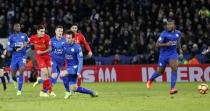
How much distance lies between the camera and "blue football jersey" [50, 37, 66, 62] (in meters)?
18.9

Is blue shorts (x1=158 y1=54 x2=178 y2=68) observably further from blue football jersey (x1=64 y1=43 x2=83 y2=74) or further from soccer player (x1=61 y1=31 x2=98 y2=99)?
blue football jersey (x1=64 y1=43 x2=83 y2=74)

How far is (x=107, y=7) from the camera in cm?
3197

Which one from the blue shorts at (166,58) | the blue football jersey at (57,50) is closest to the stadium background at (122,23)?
the blue shorts at (166,58)

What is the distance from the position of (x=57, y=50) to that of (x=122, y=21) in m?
12.0

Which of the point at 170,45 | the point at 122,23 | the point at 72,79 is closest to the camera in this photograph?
the point at 72,79

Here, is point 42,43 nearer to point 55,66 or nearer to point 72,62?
point 55,66

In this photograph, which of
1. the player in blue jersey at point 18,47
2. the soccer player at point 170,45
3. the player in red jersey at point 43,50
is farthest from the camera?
the player in blue jersey at point 18,47

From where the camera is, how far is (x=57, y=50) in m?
19.0

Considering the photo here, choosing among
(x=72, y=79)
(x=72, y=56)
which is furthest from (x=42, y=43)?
(x=72, y=79)

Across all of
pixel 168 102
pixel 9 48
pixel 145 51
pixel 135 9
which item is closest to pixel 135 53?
pixel 145 51

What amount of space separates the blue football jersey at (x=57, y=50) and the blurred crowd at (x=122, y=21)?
1007 cm

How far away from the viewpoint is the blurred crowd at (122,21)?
2895 cm

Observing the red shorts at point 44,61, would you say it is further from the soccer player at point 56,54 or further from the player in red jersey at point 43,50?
the soccer player at point 56,54

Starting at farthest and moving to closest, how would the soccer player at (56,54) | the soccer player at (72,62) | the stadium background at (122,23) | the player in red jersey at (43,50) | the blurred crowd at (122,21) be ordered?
the blurred crowd at (122,21), the stadium background at (122,23), the player in red jersey at (43,50), the soccer player at (56,54), the soccer player at (72,62)
